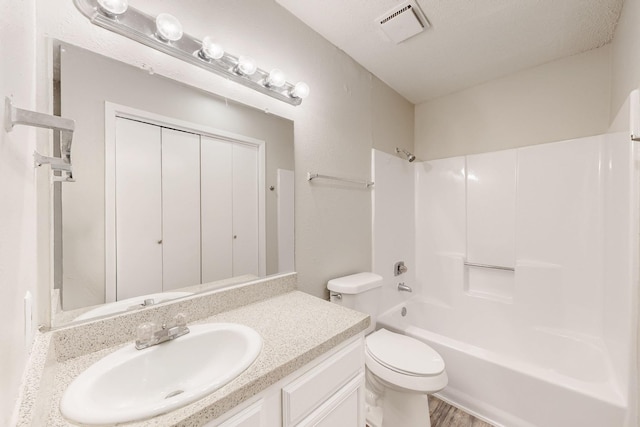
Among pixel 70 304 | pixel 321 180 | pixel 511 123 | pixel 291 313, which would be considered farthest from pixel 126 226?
pixel 511 123

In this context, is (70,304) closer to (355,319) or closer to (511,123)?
(355,319)

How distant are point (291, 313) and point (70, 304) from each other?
73 centimetres

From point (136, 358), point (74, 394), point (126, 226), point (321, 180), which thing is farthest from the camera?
point (321, 180)

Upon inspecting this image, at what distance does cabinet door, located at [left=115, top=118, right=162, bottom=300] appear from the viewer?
2.90 feet

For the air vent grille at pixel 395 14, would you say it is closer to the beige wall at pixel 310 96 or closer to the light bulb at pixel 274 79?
the beige wall at pixel 310 96

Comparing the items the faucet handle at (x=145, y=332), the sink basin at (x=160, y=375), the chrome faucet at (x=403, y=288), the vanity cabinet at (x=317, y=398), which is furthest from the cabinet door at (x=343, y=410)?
the chrome faucet at (x=403, y=288)

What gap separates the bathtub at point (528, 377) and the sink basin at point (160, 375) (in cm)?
127

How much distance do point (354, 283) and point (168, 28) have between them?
149 centimetres

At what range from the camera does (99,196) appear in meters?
0.84

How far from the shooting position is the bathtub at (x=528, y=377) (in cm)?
129

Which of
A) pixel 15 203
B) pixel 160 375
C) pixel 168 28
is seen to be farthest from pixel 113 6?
pixel 160 375

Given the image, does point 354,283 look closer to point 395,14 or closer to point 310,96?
point 310,96

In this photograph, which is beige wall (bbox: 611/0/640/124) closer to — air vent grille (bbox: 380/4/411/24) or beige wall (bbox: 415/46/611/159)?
beige wall (bbox: 415/46/611/159)

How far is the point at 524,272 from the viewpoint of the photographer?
196 centimetres
